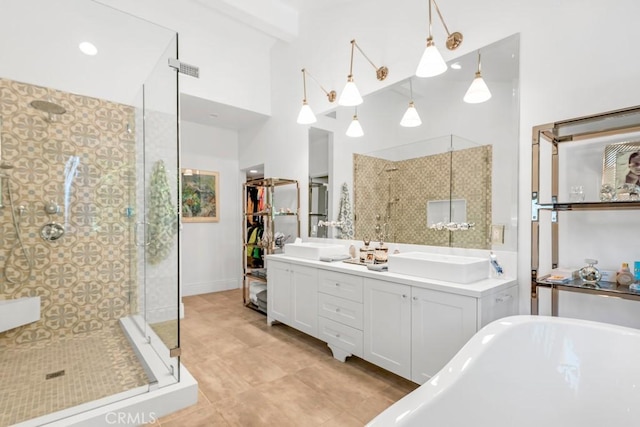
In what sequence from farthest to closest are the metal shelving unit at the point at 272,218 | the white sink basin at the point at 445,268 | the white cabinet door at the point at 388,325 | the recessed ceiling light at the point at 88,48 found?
the metal shelving unit at the point at 272,218, the recessed ceiling light at the point at 88,48, the white cabinet door at the point at 388,325, the white sink basin at the point at 445,268

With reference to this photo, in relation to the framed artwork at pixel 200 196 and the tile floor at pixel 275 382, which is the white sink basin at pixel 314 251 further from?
the framed artwork at pixel 200 196

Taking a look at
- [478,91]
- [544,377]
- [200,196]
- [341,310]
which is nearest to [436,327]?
[544,377]

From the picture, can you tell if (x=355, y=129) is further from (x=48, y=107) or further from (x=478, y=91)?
(x=48, y=107)

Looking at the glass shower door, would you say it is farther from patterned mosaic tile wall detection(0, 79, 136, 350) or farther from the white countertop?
the white countertop

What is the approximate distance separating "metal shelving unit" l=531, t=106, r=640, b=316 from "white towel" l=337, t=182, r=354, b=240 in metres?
1.74

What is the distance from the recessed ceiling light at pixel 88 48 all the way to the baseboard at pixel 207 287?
10.3 feet

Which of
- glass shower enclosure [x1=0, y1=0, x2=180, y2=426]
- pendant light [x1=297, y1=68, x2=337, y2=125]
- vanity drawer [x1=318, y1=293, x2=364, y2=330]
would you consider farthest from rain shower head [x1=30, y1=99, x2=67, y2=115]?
vanity drawer [x1=318, y1=293, x2=364, y2=330]

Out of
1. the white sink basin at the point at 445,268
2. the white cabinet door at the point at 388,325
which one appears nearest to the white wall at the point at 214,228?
the white cabinet door at the point at 388,325

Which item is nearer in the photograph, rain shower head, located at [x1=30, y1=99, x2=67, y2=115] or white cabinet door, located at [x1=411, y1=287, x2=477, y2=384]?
white cabinet door, located at [x1=411, y1=287, x2=477, y2=384]

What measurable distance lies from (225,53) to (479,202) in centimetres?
370

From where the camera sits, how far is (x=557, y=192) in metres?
1.91

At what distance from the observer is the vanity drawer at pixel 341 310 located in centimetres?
248

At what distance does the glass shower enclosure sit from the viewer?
2566 millimetres

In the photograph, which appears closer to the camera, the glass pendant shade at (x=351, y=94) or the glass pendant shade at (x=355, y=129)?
the glass pendant shade at (x=351, y=94)
